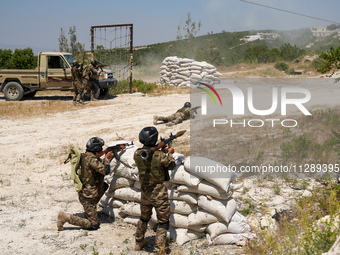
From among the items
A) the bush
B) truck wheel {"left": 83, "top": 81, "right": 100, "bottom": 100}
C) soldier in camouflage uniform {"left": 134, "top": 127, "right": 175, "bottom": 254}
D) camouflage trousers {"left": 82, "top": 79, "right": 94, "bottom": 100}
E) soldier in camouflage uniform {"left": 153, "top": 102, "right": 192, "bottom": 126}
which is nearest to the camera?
soldier in camouflage uniform {"left": 134, "top": 127, "right": 175, "bottom": 254}

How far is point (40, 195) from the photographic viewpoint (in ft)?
22.5

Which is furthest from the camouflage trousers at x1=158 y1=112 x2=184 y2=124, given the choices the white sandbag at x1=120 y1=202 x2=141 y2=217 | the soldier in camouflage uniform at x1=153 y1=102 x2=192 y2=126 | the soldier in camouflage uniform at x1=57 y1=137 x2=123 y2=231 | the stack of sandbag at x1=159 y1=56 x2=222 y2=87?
the stack of sandbag at x1=159 y1=56 x2=222 y2=87

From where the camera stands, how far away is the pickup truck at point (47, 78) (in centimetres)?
1470

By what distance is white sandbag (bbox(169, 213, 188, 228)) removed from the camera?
16.9ft

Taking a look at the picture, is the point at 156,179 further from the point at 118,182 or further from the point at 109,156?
the point at 118,182

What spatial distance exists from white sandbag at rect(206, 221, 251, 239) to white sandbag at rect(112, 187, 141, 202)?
1.25 m

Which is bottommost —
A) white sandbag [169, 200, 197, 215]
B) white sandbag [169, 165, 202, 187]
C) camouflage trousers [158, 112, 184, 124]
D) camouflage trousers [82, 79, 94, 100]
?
white sandbag [169, 200, 197, 215]

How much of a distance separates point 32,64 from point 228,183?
22.8 metres

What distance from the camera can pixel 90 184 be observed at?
538 centimetres

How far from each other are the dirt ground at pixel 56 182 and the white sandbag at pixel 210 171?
0.79m

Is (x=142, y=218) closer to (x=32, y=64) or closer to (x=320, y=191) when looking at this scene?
(x=320, y=191)

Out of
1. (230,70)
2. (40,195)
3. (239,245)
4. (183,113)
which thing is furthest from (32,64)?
(239,245)

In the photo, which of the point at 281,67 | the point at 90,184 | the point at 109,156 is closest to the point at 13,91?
the point at 109,156

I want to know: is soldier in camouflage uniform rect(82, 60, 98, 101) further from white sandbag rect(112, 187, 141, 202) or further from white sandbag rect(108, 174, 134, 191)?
white sandbag rect(112, 187, 141, 202)
